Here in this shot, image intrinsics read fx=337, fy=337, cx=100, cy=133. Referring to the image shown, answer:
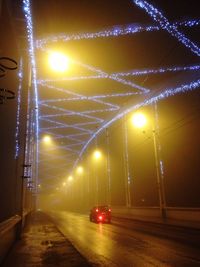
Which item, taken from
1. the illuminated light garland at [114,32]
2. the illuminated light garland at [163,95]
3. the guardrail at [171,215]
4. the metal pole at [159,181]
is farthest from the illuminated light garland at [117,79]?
the guardrail at [171,215]

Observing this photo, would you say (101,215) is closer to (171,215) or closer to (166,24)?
(171,215)

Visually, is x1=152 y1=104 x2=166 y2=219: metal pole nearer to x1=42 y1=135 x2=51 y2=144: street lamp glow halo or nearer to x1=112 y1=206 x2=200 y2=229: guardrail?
x1=112 y1=206 x2=200 y2=229: guardrail

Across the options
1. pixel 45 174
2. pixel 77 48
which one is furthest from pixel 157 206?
pixel 45 174

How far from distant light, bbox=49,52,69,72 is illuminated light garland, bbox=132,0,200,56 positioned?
19.3 ft

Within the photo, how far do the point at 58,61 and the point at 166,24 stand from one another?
22.1 feet

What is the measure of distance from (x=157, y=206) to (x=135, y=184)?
20.9 ft

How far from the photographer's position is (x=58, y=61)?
20.1m

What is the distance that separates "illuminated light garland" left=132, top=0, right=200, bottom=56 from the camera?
14920 millimetres

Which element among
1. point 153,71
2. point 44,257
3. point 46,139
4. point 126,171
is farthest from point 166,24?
point 46,139

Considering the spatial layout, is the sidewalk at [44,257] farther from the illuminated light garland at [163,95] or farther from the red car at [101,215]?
the red car at [101,215]

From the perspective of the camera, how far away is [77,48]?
1881 cm

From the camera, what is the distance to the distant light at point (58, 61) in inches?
766

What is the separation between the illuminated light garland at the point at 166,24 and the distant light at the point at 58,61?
5.89 meters

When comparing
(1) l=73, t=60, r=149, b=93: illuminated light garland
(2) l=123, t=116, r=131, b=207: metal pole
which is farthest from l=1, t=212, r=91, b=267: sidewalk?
(2) l=123, t=116, r=131, b=207: metal pole
